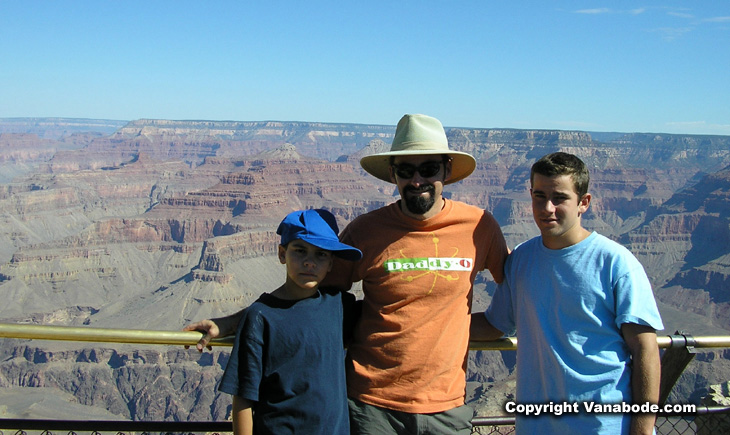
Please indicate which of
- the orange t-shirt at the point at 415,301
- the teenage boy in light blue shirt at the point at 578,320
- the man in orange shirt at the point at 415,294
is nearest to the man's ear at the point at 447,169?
the man in orange shirt at the point at 415,294

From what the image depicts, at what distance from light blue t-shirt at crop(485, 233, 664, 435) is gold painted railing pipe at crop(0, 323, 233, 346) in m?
2.17

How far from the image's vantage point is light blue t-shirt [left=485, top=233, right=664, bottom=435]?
12.0 ft

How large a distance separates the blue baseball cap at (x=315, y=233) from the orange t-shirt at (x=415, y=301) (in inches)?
12.2

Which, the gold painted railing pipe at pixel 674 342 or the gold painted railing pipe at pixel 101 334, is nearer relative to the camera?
the gold painted railing pipe at pixel 101 334

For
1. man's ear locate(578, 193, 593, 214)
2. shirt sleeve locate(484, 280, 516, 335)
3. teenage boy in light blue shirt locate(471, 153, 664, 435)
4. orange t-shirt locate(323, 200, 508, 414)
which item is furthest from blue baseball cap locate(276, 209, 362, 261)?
man's ear locate(578, 193, 593, 214)

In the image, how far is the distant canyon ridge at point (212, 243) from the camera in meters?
49.1

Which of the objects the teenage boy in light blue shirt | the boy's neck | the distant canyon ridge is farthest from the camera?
the distant canyon ridge

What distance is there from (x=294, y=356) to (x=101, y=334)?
54.3 inches

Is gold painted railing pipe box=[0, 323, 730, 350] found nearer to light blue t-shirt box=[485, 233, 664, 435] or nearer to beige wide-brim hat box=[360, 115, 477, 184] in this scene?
beige wide-brim hat box=[360, 115, 477, 184]

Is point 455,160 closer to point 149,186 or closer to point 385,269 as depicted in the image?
point 385,269

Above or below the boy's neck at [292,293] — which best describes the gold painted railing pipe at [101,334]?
below

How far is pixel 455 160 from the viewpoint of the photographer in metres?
4.90

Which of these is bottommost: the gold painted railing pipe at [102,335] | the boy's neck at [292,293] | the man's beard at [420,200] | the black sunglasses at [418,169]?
the gold painted railing pipe at [102,335]

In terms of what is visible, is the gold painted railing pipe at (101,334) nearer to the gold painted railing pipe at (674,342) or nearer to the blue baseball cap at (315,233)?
the blue baseball cap at (315,233)
